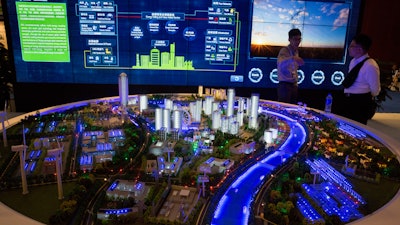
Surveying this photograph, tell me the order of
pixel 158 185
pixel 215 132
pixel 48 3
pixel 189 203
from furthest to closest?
pixel 48 3, pixel 215 132, pixel 158 185, pixel 189 203

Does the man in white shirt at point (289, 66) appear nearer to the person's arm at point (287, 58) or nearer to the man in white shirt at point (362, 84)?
the person's arm at point (287, 58)

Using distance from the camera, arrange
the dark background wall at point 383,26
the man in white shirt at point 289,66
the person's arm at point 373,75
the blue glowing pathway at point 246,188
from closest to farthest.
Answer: the blue glowing pathway at point 246,188 → the person's arm at point 373,75 → the man in white shirt at point 289,66 → the dark background wall at point 383,26

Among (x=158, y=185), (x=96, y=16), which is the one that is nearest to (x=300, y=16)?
(x=96, y=16)

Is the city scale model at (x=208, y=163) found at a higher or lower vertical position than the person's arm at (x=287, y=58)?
lower

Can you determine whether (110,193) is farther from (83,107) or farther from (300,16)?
(300,16)

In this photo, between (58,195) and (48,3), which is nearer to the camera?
(58,195)

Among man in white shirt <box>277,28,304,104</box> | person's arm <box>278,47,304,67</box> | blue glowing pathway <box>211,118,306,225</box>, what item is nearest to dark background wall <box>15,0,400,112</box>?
man in white shirt <box>277,28,304,104</box>

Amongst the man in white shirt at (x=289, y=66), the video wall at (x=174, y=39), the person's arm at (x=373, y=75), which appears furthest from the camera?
the video wall at (x=174, y=39)

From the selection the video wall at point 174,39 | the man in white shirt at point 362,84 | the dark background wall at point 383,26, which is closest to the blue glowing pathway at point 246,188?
the man in white shirt at point 362,84
